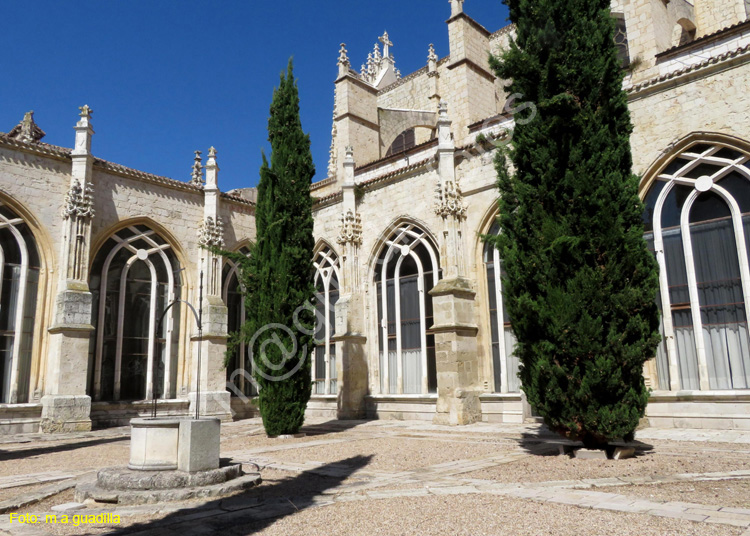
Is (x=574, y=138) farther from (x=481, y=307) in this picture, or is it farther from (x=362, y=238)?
(x=362, y=238)

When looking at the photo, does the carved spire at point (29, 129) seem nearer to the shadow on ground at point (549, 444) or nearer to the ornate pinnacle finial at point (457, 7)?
the ornate pinnacle finial at point (457, 7)

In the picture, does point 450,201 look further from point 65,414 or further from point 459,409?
point 65,414

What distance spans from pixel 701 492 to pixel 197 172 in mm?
15920

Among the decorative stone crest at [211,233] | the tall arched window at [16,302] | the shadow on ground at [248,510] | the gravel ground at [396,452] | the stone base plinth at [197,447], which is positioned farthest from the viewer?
the decorative stone crest at [211,233]

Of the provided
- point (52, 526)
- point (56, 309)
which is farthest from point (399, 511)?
point (56, 309)

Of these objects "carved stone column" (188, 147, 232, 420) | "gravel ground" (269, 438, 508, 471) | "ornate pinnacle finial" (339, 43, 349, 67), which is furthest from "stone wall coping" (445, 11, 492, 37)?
"gravel ground" (269, 438, 508, 471)

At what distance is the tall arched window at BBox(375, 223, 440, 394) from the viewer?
48.8 feet

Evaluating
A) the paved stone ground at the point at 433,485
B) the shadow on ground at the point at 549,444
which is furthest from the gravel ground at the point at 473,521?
the shadow on ground at the point at 549,444

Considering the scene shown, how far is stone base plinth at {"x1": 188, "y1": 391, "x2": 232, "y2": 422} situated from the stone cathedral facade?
5 centimetres

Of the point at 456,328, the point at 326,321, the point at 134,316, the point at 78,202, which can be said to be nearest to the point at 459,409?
the point at 456,328

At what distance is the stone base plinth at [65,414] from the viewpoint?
13016mm

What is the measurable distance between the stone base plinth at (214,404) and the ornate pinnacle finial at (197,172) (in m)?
6.35

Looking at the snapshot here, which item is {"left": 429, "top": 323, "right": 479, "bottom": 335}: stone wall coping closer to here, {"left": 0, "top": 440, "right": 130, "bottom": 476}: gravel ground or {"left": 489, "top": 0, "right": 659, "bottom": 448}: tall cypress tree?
{"left": 489, "top": 0, "right": 659, "bottom": 448}: tall cypress tree

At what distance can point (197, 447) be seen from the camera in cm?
602
